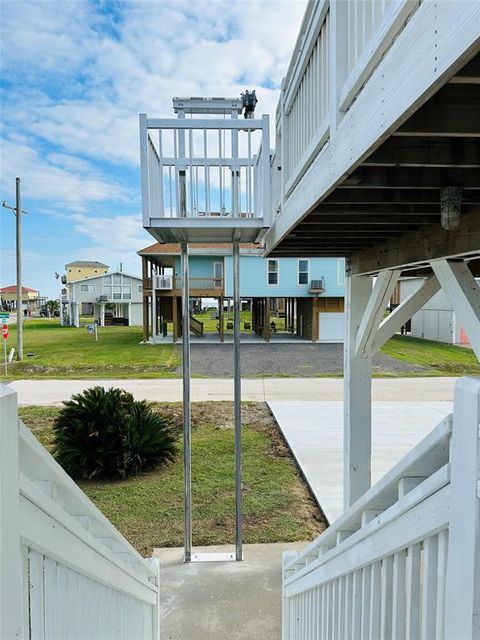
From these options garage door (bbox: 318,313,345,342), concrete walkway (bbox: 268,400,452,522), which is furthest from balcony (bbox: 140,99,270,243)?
garage door (bbox: 318,313,345,342)

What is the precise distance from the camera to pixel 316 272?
2088 centimetres

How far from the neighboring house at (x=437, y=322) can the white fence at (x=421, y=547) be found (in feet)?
64.6

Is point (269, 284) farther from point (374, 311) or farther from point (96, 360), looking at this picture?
point (374, 311)

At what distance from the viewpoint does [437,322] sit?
A: 21938 mm

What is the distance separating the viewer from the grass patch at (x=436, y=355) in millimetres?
13890

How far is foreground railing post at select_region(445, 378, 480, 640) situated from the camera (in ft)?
2.39

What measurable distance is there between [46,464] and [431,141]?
1.51m

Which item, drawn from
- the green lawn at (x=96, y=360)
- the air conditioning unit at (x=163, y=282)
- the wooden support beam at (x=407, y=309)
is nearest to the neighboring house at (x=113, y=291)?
the green lawn at (x=96, y=360)

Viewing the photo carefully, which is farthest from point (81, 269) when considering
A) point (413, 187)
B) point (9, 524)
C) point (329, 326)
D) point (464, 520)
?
point (464, 520)

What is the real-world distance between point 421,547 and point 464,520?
0.24 metres

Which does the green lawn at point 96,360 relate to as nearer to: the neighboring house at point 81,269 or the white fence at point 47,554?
the white fence at point 47,554

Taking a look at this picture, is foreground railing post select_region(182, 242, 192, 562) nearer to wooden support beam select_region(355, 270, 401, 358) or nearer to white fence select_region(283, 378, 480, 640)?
wooden support beam select_region(355, 270, 401, 358)

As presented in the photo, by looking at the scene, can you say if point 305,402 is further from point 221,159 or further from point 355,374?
point 221,159

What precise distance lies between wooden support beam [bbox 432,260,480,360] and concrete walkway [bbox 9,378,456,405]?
826 cm
